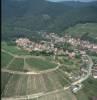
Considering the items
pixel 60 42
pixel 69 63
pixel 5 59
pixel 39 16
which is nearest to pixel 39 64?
pixel 5 59

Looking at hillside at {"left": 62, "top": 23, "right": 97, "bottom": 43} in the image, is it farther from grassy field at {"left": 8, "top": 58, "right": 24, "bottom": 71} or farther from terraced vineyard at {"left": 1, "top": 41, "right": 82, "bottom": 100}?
grassy field at {"left": 8, "top": 58, "right": 24, "bottom": 71}

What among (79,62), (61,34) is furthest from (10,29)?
(79,62)

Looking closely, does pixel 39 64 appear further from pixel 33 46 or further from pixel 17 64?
pixel 33 46

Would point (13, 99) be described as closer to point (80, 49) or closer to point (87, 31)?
point (80, 49)

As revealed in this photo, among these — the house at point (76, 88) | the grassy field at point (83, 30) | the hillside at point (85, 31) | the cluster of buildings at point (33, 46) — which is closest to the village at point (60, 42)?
the cluster of buildings at point (33, 46)

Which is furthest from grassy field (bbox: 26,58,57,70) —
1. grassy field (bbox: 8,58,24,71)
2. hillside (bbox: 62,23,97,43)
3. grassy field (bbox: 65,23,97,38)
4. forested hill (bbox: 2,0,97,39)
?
grassy field (bbox: 65,23,97,38)

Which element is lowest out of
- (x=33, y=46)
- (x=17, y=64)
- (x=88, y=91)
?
(x=88, y=91)
